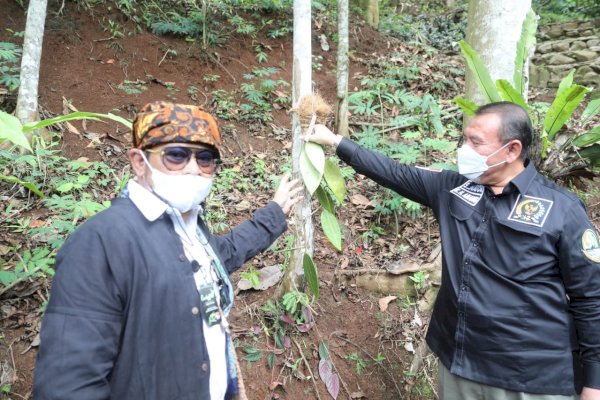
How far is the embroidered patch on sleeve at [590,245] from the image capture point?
1851mm

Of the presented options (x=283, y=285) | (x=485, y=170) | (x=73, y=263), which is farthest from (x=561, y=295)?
(x=73, y=263)

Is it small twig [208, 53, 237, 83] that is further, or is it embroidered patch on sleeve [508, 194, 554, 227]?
small twig [208, 53, 237, 83]

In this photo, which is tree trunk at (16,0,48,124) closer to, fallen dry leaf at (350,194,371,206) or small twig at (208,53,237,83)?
small twig at (208,53,237,83)

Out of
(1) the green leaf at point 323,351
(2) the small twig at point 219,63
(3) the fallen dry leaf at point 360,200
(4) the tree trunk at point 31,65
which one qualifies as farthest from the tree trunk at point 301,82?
(2) the small twig at point 219,63

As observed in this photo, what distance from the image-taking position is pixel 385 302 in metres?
3.54

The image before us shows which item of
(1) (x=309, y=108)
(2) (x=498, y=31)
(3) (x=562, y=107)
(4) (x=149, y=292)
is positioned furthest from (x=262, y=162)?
(4) (x=149, y=292)

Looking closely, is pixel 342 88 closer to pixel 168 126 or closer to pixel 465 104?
pixel 465 104

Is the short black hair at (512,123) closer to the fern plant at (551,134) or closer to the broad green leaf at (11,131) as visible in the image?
the fern plant at (551,134)

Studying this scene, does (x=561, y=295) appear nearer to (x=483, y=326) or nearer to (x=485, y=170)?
(x=483, y=326)

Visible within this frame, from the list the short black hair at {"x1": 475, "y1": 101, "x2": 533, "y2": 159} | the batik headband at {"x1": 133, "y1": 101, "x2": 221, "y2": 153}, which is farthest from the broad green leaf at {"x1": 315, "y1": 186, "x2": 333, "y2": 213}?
the batik headband at {"x1": 133, "y1": 101, "x2": 221, "y2": 153}

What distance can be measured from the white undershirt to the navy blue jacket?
0.04 metres

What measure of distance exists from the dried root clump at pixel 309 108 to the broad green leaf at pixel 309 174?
0.55 feet

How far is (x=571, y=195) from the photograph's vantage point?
202 centimetres

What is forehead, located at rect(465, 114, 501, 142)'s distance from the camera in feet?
6.70
